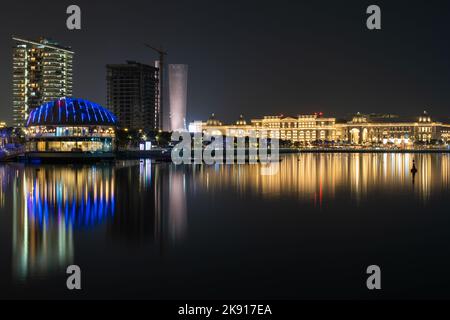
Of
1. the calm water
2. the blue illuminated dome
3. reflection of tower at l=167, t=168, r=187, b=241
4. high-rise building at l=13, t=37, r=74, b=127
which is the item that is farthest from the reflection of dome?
the calm water

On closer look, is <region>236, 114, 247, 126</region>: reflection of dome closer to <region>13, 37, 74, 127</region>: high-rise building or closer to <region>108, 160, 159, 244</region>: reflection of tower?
<region>13, 37, 74, 127</region>: high-rise building

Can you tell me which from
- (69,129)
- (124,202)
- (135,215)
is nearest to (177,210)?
(135,215)

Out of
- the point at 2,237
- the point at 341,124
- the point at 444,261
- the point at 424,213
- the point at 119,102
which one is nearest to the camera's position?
the point at 444,261

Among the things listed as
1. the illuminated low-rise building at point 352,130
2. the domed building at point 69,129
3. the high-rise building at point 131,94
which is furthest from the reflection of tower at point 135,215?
the illuminated low-rise building at point 352,130

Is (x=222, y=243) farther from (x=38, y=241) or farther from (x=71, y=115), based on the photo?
(x=71, y=115)

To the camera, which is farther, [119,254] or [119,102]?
[119,102]

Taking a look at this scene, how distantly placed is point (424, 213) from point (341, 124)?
153806mm

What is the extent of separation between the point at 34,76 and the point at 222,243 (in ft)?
387

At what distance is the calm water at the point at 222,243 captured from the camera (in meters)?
10.1

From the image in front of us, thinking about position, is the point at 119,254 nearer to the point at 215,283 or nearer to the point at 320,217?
the point at 215,283
